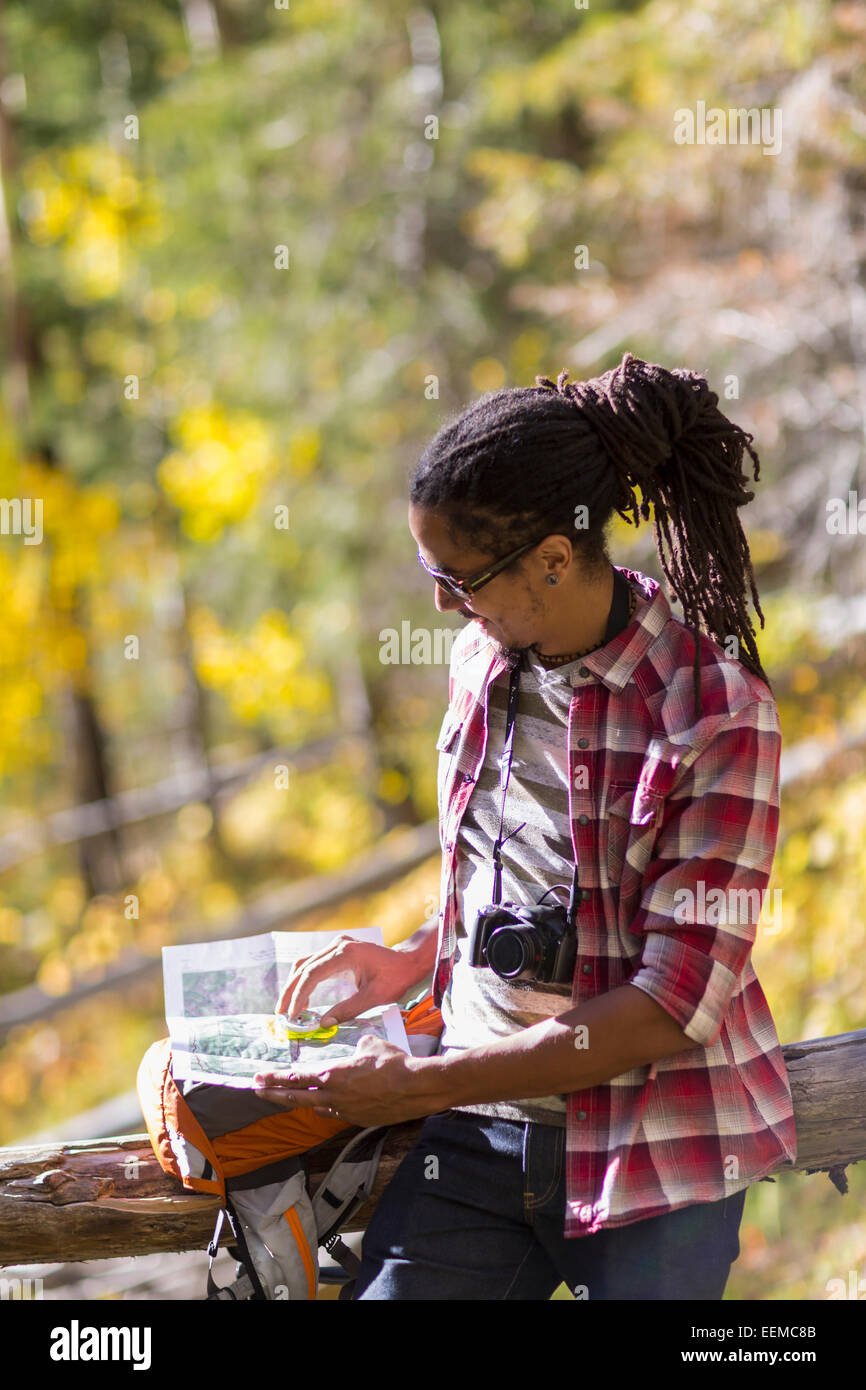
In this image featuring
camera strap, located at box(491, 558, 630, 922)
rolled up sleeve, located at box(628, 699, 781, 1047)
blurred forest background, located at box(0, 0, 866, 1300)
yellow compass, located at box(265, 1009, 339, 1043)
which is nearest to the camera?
rolled up sleeve, located at box(628, 699, 781, 1047)

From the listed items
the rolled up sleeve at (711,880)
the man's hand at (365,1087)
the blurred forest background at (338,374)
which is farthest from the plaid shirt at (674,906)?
the blurred forest background at (338,374)

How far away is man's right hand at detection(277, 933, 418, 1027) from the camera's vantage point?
226 cm

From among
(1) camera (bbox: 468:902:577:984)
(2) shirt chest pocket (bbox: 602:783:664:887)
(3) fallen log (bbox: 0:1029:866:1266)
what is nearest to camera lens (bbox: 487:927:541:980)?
(1) camera (bbox: 468:902:577:984)

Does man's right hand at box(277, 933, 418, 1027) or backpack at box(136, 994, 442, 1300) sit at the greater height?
man's right hand at box(277, 933, 418, 1027)

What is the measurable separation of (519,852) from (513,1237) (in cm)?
63

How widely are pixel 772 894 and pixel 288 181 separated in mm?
7449

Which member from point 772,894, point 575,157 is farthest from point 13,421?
point 772,894

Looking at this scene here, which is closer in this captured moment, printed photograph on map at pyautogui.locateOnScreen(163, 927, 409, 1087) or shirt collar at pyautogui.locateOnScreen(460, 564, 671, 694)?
shirt collar at pyautogui.locateOnScreen(460, 564, 671, 694)

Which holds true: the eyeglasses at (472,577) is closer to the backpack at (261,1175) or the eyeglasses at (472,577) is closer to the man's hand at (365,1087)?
the man's hand at (365,1087)

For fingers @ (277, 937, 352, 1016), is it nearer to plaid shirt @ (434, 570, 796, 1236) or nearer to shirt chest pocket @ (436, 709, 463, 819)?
shirt chest pocket @ (436, 709, 463, 819)

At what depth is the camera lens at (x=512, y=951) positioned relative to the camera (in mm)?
1972

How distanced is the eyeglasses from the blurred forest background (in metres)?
2.84

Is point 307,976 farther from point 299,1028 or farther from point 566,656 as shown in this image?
point 566,656

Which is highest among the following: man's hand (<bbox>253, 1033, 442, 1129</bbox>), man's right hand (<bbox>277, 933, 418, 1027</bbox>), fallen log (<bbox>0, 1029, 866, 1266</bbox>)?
man's right hand (<bbox>277, 933, 418, 1027</bbox>)
